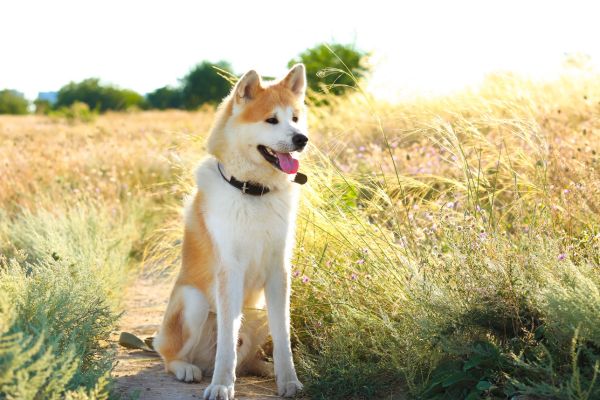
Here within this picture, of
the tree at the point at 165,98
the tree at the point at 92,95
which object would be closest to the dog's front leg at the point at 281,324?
the tree at the point at 92,95

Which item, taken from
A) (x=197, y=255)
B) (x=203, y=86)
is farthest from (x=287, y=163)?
(x=203, y=86)

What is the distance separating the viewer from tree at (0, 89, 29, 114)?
52375mm

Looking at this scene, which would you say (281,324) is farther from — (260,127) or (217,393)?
(260,127)

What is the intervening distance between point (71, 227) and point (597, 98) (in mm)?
6294

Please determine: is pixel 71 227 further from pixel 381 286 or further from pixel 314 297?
pixel 381 286

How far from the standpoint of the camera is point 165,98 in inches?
2103

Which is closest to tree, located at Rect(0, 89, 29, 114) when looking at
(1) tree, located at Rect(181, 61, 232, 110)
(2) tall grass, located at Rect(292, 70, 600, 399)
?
(1) tree, located at Rect(181, 61, 232, 110)

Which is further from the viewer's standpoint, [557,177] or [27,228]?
[27,228]

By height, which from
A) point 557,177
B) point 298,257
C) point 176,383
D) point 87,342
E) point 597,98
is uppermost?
point 597,98

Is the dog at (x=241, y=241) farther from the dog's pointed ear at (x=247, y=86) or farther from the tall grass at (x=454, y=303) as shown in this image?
the tall grass at (x=454, y=303)

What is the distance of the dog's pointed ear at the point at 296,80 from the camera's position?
4.60 meters

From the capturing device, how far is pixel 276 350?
14.3 ft

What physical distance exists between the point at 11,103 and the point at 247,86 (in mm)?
53001

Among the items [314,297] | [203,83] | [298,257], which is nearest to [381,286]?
[314,297]
